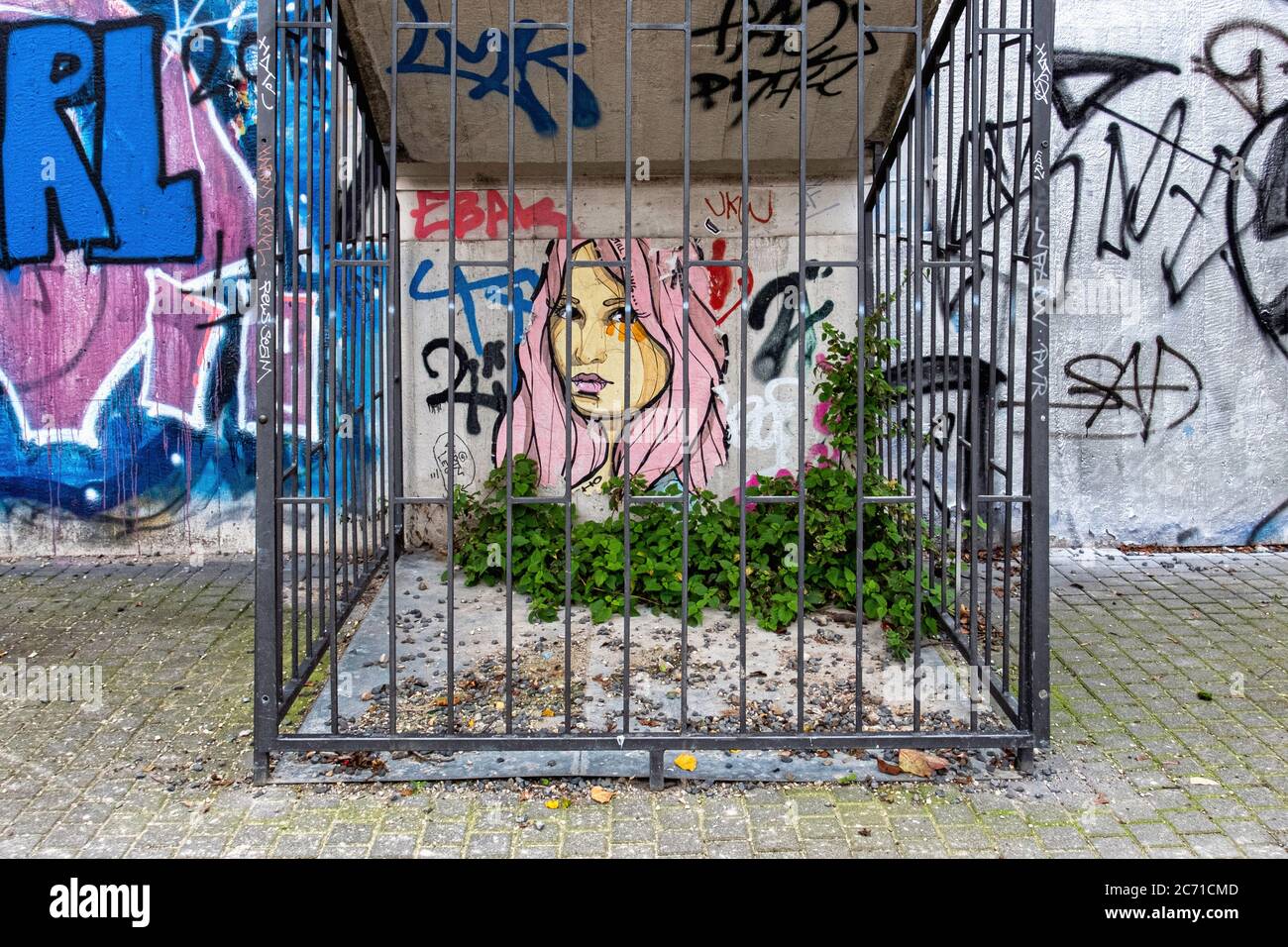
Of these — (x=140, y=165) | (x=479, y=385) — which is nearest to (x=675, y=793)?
(x=479, y=385)

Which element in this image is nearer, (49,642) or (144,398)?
(49,642)

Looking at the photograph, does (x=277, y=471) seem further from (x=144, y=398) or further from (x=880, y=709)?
(x=144, y=398)

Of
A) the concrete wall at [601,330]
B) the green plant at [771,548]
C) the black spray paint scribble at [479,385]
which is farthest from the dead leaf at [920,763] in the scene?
the black spray paint scribble at [479,385]

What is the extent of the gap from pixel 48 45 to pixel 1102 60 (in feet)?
22.4

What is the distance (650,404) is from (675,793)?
3.14 meters

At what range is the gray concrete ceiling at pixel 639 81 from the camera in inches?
211

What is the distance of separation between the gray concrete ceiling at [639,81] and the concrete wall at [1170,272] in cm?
210

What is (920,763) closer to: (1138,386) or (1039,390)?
(1039,390)

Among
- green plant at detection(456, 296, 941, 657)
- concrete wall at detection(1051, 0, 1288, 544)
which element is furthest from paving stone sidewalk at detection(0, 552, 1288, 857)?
concrete wall at detection(1051, 0, 1288, 544)

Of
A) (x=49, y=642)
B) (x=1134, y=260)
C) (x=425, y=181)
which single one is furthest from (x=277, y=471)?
(x=1134, y=260)

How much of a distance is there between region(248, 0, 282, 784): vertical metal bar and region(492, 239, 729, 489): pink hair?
278 cm

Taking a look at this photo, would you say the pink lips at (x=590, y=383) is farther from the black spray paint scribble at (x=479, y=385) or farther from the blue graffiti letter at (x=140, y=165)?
the blue graffiti letter at (x=140, y=165)

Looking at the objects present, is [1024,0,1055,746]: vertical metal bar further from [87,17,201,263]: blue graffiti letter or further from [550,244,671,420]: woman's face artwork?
[87,17,201,263]: blue graffiti letter

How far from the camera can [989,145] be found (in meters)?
7.37
